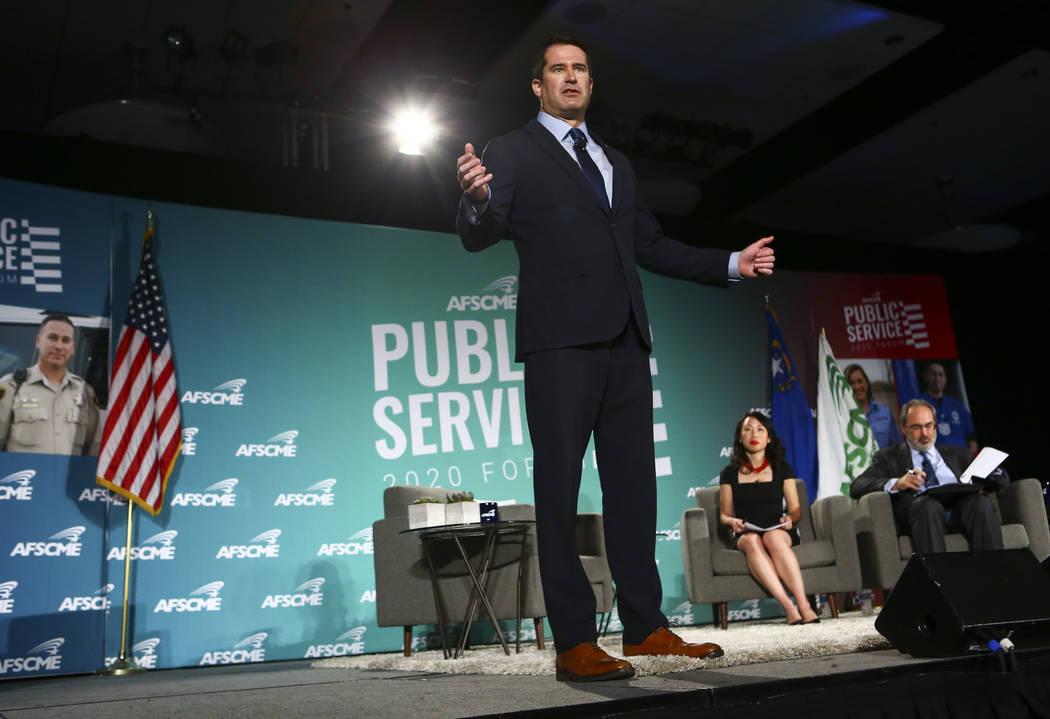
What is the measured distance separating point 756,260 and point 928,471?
3.29m

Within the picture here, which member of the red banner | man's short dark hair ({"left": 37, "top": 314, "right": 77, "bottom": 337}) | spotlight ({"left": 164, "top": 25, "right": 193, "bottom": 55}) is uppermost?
spotlight ({"left": 164, "top": 25, "right": 193, "bottom": 55})

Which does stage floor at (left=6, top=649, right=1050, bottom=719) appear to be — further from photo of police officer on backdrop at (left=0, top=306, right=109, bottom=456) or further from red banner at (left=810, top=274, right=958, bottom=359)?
red banner at (left=810, top=274, right=958, bottom=359)

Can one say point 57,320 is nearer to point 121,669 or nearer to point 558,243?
point 121,669

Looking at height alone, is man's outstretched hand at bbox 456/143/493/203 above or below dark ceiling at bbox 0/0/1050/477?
below

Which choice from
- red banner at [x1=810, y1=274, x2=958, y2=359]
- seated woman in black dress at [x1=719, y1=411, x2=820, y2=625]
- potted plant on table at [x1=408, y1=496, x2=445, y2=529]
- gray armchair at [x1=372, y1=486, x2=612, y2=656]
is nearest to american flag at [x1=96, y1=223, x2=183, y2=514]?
gray armchair at [x1=372, y1=486, x2=612, y2=656]

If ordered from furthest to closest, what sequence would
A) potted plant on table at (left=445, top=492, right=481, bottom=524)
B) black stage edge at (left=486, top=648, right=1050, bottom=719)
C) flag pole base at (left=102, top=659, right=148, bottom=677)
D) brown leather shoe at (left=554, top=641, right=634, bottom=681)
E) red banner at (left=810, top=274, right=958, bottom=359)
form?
1. red banner at (left=810, top=274, right=958, bottom=359)
2. flag pole base at (left=102, top=659, right=148, bottom=677)
3. potted plant on table at (left=445, top=492, right=481, bottom=524)
4. brown leather shoe at (left=554, top=641, right=634, bottom=681)
5. black stage edge at (left=486, top=648, right=1050, bottom=719)

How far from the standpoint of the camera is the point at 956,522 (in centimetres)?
494

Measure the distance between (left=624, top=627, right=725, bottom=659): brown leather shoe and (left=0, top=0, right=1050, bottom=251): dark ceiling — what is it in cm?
437

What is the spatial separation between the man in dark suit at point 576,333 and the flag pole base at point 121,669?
3.40 meters

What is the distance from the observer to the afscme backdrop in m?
4.94

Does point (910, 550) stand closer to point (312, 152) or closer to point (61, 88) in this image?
point (312, 152)

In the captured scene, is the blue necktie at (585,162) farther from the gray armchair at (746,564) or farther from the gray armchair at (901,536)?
the gray armchair at (901,536)

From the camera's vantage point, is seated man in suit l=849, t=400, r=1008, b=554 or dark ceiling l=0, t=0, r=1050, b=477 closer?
seated man in suit l=849, t=400, r=1008, b=554

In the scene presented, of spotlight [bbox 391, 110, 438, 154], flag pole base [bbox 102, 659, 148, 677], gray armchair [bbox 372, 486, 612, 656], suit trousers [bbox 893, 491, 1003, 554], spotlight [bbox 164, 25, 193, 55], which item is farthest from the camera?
spotlight [bbox 391, 110, 438, 154]
